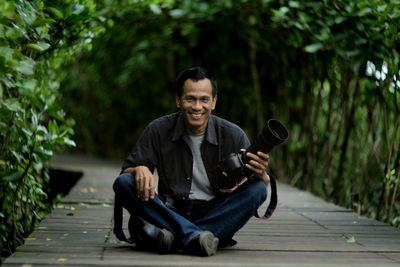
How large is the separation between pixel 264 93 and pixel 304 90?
52.8 inches

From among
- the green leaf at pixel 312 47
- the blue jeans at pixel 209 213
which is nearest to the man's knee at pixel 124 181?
the blue jeans at pixel 209 213

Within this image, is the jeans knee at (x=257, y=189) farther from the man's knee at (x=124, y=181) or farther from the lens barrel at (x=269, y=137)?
the man's knee at (x=124, y=181)

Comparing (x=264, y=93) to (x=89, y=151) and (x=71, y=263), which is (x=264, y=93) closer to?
(x=71, y=263)

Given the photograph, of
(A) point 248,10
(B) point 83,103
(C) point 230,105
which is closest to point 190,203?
(A) point 248,10

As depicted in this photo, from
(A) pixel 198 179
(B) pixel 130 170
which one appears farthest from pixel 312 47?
(B) pixel 130 170

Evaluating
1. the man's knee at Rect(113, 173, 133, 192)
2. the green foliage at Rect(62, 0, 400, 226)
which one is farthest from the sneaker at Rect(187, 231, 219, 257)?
the green foliage at Rect(62, 0, 400, 226)

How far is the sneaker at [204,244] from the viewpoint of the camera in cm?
271

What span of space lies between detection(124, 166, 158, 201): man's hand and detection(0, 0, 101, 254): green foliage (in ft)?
1.92

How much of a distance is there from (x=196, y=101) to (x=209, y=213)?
56 centimetres

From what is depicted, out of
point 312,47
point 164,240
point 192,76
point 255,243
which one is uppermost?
point 312,47

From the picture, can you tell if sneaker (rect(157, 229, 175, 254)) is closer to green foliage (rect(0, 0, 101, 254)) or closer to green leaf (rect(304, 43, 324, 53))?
green foliage (rect(0, 0, 101, 254))

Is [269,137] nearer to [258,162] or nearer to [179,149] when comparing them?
[258,162]

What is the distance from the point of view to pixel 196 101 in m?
2.88

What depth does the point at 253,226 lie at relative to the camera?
3.79 meters
